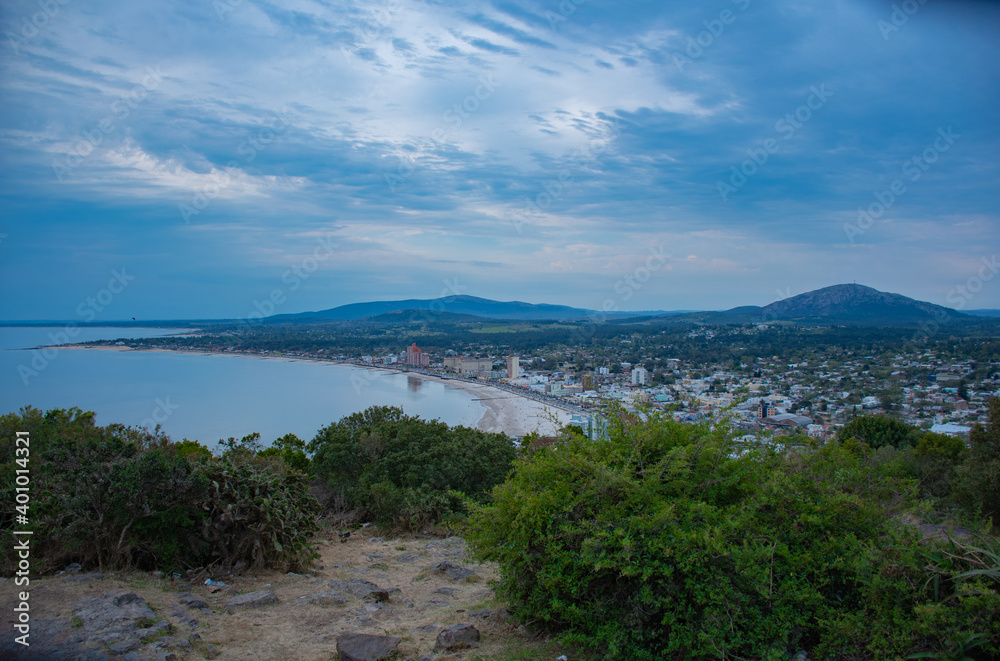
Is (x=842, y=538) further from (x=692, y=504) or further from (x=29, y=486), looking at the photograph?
(x=29, y=486)

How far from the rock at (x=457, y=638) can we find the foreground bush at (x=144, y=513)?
2.65 metres

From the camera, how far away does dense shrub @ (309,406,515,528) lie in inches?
378

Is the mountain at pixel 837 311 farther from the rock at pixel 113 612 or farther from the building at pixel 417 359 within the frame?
the rock at pixel 113 612

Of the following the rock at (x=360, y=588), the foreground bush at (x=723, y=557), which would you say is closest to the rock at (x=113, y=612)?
the rock at (x=360, y=588)

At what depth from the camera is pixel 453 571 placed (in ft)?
21.6

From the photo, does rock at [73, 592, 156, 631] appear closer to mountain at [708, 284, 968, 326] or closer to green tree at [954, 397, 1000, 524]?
green tree at [954, 397, 1000, 524]

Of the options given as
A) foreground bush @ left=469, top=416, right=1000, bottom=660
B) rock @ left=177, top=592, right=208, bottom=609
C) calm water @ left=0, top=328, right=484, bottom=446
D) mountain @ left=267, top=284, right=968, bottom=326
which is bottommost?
calm water @ left=0, top=328, right=484, bottom=446

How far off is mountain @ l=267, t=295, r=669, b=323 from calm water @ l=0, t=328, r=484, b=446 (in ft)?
231

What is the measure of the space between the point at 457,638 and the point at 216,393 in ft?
130

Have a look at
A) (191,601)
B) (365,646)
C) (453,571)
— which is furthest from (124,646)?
(453,571)

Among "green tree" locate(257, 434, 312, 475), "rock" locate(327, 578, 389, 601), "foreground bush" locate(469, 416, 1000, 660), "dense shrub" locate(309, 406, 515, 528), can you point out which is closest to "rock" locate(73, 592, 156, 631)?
"rock" locate(327, 578, 389, 601)

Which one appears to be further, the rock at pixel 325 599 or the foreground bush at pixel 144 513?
the foreground bush at pixel 144 513

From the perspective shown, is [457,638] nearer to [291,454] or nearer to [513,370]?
[291,454]

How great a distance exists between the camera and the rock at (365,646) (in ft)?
12.9
